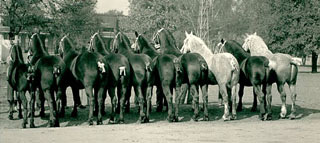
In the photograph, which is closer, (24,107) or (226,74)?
(24,107)

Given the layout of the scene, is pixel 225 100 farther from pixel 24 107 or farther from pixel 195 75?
pixel 24 107

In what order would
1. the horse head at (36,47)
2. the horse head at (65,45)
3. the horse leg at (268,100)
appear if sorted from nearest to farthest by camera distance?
the horse leg at (268,100), the horse head at (36,47), the horse head at (65,45)

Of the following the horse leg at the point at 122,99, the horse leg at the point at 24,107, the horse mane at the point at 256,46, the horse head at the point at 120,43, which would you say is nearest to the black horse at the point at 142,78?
the horse leg at the point at 122,99

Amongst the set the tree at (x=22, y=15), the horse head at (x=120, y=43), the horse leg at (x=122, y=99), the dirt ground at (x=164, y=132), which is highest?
the tree at (x=22, y=15)

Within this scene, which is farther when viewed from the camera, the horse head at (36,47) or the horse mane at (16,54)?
the horse head at (36,47)

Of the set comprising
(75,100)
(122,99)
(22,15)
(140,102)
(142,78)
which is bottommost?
(75,100)

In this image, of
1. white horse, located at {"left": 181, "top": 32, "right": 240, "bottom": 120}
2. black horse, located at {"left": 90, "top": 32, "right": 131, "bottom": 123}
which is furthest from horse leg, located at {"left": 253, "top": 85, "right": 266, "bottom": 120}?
black horse, located at {"left": 90, "top": 32, "right": 131, "bottom": 123}

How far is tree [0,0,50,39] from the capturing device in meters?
34.4

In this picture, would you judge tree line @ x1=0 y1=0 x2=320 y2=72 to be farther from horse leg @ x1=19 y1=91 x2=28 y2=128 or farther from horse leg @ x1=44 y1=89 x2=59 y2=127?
horse leg @ x1=44 y1=89 x2=59 y2=127

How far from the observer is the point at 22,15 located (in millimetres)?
35562

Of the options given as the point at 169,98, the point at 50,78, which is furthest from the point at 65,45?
the point at 169,98

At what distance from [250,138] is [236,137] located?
0.32m

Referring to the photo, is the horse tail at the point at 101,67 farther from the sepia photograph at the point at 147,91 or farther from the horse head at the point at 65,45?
the horse head at the point at 65,45

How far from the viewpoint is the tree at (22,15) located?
113ft
